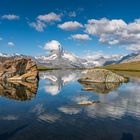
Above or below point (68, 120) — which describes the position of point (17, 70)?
above

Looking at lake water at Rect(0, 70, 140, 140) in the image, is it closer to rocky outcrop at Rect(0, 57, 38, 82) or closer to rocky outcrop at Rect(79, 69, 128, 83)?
rocky outcrop at Rect(79, 69, 128, 83)

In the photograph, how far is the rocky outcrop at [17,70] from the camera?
360 ft

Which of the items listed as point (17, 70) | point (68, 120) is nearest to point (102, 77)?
point (17, 70)

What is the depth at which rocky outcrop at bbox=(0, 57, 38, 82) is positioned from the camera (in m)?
110

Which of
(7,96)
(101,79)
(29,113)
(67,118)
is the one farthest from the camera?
(101,79)

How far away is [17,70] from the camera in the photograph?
362ft

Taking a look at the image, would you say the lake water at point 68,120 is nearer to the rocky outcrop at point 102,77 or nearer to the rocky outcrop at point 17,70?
the rocky outcrop at point 102,77

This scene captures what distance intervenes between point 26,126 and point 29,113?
27.4ft

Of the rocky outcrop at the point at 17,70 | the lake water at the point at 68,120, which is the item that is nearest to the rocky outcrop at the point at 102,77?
the rocky outcrop at the point at 17,70

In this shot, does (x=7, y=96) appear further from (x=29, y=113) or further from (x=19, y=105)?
(x=29, y=113)

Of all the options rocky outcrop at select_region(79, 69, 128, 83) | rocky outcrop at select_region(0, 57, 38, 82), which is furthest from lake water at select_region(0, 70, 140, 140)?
rocky outcrop at select_region(0, 57, 38, 82)

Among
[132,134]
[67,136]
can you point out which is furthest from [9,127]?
[132,134]

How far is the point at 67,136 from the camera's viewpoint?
3284 centimetres

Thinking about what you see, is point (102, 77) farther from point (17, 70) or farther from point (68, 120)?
point (68, 120)
